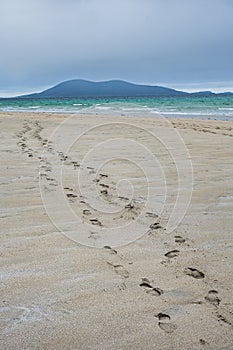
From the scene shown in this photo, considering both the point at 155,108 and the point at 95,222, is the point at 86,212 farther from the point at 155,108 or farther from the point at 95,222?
the point at 155,108

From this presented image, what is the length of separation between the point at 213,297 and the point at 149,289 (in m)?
0.39

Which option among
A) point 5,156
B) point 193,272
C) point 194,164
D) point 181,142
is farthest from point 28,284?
point 181,142

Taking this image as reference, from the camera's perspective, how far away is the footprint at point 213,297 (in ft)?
6.96

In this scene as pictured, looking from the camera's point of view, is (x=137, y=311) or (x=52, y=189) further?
(x=52, y=189)

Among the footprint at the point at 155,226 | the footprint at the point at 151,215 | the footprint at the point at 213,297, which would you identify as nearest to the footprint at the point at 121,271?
the footprint at the point at 213,297

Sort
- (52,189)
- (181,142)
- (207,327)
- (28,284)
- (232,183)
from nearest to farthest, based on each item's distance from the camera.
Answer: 1. (207,327)
2. (28,284)
3. (52,189)
4. (232,183)
5. (181,142)

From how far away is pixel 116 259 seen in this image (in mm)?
2693

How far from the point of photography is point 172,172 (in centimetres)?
554

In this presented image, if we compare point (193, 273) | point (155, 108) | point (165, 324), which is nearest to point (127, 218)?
point (193, 273)

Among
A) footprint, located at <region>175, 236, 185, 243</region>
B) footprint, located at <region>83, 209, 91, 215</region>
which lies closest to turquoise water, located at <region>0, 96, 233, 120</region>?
footprint, located at <region>83, 209, 91, 215</region>

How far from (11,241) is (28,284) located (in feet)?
2.33

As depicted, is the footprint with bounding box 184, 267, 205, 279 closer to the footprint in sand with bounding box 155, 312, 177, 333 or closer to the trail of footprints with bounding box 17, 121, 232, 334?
the trail of footprints with bounding box 17, 121, 232, 334

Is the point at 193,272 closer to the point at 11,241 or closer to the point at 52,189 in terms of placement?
the point at 11,241

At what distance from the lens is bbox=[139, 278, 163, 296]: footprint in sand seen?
2227 millimetres
